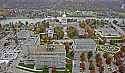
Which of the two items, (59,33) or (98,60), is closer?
(98,60)

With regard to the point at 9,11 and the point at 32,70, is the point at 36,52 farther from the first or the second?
the point at 9,11

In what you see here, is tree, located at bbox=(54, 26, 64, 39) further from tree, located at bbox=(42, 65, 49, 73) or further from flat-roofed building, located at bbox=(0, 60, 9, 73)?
flat-roofed building, located at bbox=(0, 60, 9, 73)

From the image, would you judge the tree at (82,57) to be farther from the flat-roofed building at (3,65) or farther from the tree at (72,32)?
the tree at (72,32)

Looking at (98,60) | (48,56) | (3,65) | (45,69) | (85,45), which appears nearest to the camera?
(3,65)

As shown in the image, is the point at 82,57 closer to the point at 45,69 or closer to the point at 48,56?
the point at 48,56

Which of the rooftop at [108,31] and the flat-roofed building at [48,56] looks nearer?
the flat-roofed building at [48,56]

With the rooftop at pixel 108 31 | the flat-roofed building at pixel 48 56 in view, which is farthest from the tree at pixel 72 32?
the flat-roofed building at pixel 48 56

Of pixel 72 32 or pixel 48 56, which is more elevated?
pixel 72 32

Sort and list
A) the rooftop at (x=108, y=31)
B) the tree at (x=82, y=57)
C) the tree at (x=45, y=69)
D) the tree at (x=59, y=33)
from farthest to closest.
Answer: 1. the rooftop at (x=108, y=31)
2. the tree at (x=59, y=33)
3. the tree at (x=82, y=57)
4. the tree at (x=45, y=69)

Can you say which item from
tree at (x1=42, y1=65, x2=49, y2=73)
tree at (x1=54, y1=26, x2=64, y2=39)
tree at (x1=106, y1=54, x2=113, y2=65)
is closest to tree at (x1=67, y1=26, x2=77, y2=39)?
tree at (x1=54, y1=26, x2=64, y2=39)

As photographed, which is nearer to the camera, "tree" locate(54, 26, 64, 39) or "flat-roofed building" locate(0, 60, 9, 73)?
"flat-roofed building" locate(0, 60, 9, 73)

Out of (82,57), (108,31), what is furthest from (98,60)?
(108,31)
